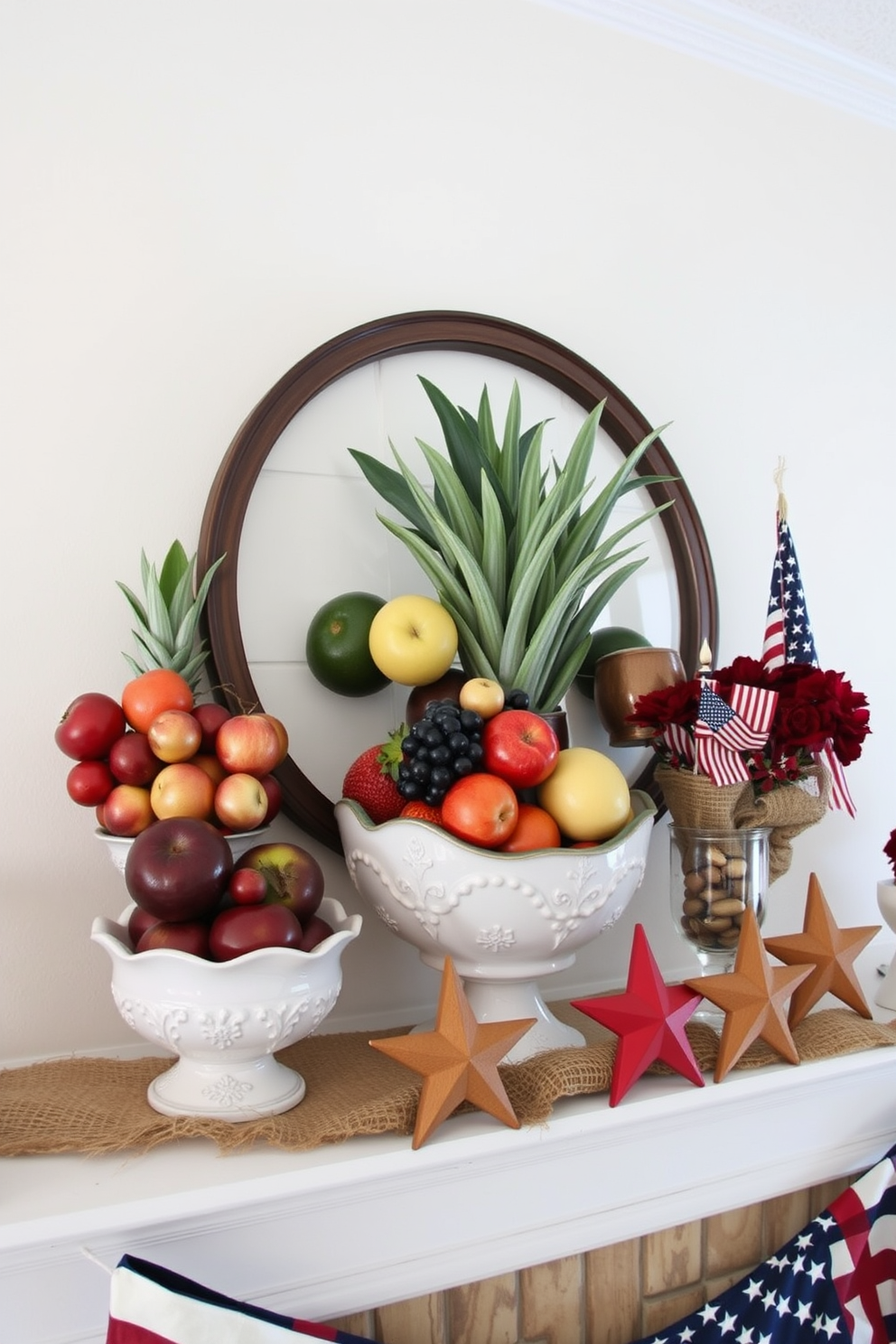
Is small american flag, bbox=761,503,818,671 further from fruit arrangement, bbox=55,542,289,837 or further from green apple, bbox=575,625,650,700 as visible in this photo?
fruit arrangement, bbox=55,542,289,837

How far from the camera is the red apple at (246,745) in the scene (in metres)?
0.74

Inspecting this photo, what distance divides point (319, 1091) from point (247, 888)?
19 cm

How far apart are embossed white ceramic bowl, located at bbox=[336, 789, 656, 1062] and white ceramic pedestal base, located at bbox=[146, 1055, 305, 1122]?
0.16m

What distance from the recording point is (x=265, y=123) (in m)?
0.99

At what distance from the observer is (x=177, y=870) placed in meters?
0.64

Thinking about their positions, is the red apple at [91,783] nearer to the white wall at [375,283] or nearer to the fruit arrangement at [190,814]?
the fruit arrangement at [190,814]

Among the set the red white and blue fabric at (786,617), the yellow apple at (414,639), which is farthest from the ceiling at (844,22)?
the yellow apple at (414,639)

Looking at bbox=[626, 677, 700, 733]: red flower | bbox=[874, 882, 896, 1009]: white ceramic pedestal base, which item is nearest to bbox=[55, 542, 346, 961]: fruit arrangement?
bbox=[626, 677, 700, 733]: red flower

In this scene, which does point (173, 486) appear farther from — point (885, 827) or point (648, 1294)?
point (885, 827)

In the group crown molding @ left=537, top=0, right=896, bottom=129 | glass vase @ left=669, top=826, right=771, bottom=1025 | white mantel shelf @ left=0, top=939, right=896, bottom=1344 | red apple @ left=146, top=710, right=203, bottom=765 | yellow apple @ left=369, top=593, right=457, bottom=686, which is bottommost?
white mantel shelf @ left=0, top=939, right=896, bottom=1344

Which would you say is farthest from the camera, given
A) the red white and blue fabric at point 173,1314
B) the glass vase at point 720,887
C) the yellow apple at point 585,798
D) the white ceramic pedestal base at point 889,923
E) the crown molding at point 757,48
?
the crown molding at point 757,48

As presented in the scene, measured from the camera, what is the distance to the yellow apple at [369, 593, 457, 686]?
0.84m

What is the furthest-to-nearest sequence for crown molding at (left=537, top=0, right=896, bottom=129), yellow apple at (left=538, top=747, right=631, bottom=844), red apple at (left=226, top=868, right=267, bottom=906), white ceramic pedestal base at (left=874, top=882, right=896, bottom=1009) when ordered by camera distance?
crown molding at (left=537, top=0, right=896, bottom=129) < white ceramic pedestal base at (left=874, top=882, right=896, bottom=1009) < yellow apple at (left=538, top=747, right=631, bottom=844) < red apple at (left=226, top=868, right=267, bottom=906)

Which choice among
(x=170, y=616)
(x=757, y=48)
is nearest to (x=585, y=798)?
(x=170, y=616)
